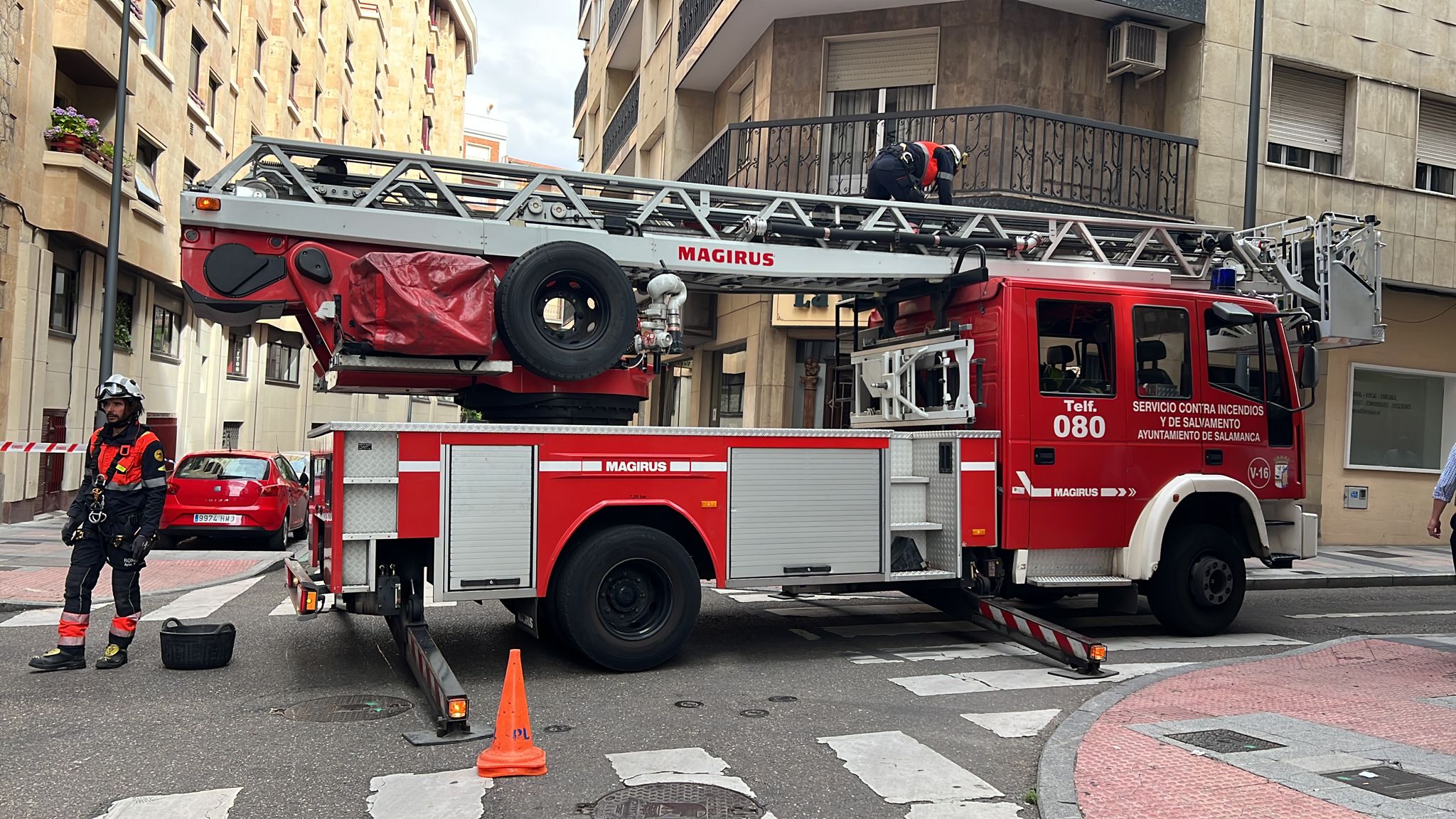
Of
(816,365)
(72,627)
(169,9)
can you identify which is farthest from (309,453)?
(169,9)

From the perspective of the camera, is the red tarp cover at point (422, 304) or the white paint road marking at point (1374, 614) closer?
the red tarp cover at point (422, 304)

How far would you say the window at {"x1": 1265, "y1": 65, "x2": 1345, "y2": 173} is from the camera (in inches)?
693

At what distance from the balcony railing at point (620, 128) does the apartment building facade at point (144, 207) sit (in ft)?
28.5

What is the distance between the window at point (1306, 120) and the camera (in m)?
17.6

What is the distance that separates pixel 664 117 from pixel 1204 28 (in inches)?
414

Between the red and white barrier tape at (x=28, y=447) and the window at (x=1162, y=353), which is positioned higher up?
the window at (x=1162, y=353)

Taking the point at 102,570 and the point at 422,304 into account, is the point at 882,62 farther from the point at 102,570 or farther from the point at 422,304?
the point at 102,570

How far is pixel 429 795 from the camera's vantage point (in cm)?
490

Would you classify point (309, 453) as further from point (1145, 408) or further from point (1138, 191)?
point (1138, 191)

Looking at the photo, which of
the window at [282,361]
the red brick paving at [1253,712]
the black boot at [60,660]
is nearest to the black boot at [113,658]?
the black boot at [60,660]

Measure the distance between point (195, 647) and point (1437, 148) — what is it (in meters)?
20.0

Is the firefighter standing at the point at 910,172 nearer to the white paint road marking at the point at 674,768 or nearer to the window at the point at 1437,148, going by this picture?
the white paint road marking at the point at 674,768

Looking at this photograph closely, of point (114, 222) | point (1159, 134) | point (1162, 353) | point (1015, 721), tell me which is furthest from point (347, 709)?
point (1159, 134)

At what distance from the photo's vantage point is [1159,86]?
17.5m
